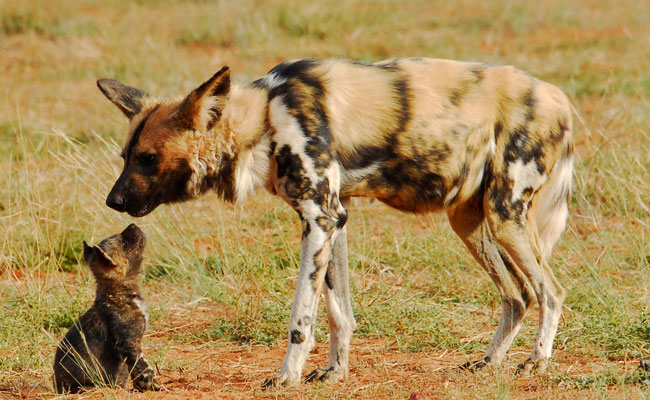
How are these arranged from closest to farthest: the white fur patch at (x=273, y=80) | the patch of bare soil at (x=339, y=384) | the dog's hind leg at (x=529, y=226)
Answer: the patch of bare soil at (x=339, y=384), the white fur patch at (x=273, y=80), the dog's hind leg at (x=529, y=226)

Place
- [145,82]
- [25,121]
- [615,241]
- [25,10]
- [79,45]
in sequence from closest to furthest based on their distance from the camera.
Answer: [615,241]
[25,121]
[145,82]
[79,45]
[25,10]

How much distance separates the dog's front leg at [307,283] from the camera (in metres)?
3.50

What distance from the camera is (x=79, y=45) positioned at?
9.78 meters

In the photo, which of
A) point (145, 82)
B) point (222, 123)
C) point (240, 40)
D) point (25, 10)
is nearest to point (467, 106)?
point (222, 123)

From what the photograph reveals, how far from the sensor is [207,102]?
3482mm

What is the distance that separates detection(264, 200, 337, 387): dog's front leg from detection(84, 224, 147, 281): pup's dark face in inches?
26.4

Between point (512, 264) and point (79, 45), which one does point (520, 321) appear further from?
point (79, 45)

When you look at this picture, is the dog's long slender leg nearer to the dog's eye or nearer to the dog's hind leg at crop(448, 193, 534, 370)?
the dog's hind leg at crop(448, 193, 534, 370)

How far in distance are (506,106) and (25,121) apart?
457 centimetres

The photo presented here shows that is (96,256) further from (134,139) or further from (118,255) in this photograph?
(134,139)

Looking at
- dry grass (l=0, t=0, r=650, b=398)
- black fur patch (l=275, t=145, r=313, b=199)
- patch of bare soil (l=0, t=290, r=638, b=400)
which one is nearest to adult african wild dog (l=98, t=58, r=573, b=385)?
black fur patch (l=275, t=145, r=313, b=199)

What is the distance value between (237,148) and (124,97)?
22.4 inches

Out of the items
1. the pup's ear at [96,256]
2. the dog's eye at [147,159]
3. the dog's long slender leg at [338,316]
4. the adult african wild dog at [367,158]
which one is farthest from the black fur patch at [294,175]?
the pup's ear at [96,256]

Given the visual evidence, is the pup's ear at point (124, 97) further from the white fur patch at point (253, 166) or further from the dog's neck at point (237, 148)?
the white fur patch at point (253, 166)
